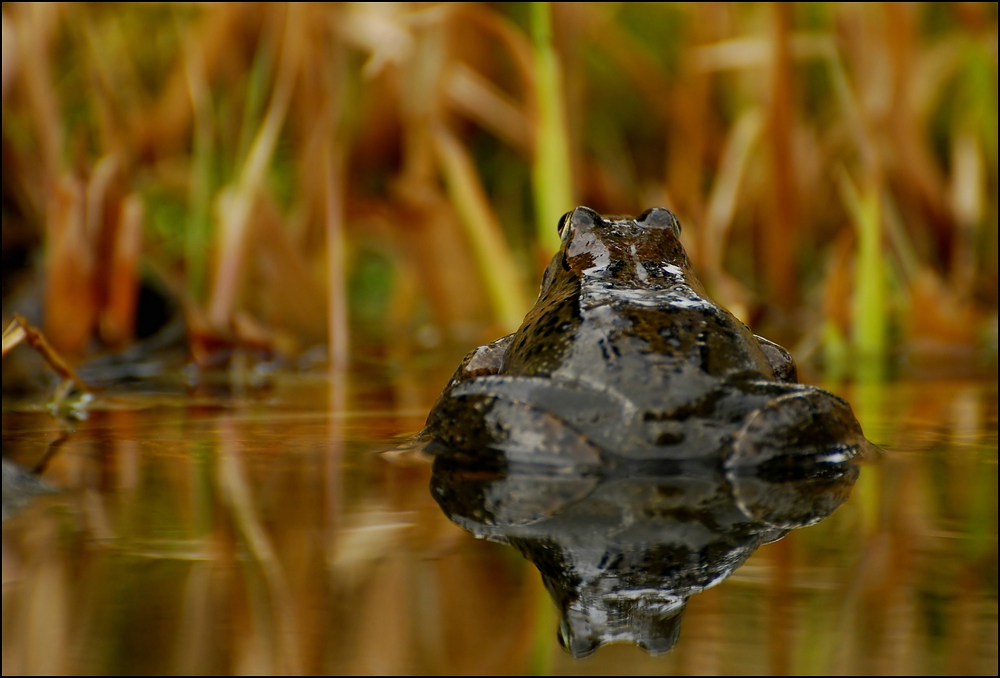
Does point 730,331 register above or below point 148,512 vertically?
above

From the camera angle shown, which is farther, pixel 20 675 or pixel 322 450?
pixel 322 450

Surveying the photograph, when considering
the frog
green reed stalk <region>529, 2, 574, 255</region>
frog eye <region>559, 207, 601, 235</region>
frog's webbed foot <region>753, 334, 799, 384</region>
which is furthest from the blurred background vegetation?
the frog

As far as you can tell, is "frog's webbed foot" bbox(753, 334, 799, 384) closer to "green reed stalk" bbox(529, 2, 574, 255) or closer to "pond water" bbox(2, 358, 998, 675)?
"pond water" bbox(2, 358, 998, 675)

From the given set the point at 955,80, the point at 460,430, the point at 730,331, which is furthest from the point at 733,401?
the point at 955,80

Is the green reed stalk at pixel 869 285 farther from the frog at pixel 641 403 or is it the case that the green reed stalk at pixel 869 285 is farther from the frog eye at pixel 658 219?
the frog at pixel 641 403

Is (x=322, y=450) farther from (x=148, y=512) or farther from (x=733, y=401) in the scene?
(x=733, y=401)

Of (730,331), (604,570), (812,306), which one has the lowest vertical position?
Answer: (812,306)
